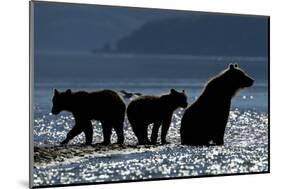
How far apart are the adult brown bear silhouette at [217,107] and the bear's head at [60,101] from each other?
0.98 m

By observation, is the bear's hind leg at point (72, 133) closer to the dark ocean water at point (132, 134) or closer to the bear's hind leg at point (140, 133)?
the dark ocean water at point (132, 134)

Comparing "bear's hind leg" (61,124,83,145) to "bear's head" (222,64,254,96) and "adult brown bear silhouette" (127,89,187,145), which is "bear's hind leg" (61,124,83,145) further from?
"bear's head" (222,64,254,96)

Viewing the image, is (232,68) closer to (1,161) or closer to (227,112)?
(227,112)

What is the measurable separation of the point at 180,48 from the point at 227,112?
0.62 metres

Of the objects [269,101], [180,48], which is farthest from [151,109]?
[269,101]

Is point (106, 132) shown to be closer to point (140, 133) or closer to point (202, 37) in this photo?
point (140, 133)

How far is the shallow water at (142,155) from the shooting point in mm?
4250

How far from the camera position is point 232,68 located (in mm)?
4730

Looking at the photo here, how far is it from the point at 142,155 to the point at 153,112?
12.8 inches

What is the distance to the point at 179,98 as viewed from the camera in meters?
4.58

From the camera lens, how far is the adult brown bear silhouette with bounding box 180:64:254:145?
15.4 ft

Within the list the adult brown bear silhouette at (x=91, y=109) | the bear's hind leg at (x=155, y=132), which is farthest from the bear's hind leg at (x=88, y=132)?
the bear's hind leg at (x=155, y=132)

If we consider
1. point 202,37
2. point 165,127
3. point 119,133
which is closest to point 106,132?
point 119,133

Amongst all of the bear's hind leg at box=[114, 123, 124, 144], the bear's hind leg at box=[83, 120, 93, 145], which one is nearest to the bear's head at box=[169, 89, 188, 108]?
the bear's hind leg at box=[114, 123, 124, 144]
